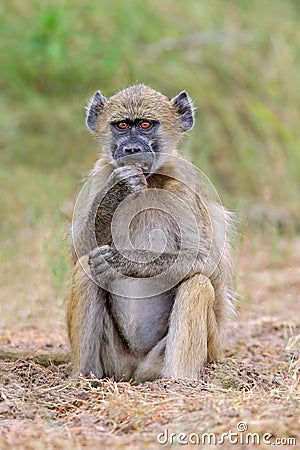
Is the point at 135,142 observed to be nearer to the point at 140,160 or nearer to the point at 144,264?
the point at 140,160

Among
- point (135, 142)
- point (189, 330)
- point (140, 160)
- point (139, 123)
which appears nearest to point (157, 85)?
point (139, 123)

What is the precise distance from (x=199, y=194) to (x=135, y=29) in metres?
7.18

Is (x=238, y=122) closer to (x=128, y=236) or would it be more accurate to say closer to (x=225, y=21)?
(x=225, y=21)

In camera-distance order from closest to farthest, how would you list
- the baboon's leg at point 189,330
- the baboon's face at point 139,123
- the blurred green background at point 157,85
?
the baboon's leg at point 189,330, the baboon's face at point 139,123, the blurred green background at point 157,85

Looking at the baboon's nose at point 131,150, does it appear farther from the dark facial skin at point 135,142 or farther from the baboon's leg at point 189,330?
the baboon's leg at point 189,330

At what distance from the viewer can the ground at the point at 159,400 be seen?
3791 millimetres

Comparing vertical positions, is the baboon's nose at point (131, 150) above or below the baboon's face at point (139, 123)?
below

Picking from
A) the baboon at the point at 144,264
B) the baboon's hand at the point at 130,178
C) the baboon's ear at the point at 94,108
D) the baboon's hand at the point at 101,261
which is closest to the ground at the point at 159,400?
the baboon at the point at 144,264

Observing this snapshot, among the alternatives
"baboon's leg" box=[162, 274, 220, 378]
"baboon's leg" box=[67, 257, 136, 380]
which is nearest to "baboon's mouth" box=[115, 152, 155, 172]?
"baboon's leg" box=[67, 257, 136, 380]

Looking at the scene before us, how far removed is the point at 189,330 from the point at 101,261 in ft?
2.33

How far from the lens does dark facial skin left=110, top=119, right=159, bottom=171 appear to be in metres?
5.72

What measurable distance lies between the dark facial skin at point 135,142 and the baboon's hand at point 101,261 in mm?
619

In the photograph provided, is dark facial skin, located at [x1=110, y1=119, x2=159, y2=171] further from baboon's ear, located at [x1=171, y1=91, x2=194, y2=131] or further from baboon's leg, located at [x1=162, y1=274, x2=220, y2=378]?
baboon's leg, located at [x1=162, y1=274, x2=220, y2=378]

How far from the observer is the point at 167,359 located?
5.45 metres
